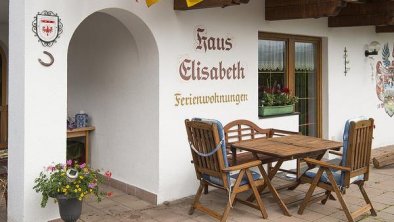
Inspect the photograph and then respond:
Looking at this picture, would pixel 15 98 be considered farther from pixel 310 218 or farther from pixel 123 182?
pixel 310 218

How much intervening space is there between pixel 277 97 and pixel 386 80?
3.51 meters

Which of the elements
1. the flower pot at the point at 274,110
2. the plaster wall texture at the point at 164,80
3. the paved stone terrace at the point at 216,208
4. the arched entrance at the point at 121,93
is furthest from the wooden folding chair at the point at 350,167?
the arched entrance at the point at 121,93

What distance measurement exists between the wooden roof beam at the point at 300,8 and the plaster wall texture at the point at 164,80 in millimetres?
168

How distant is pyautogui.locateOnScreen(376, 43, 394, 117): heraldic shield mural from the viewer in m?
8.61

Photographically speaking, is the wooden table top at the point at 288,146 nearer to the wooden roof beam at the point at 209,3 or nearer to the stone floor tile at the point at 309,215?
the stone floor tile at the point at 309,215

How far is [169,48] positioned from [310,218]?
245 centimetres

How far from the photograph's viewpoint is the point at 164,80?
505 cm

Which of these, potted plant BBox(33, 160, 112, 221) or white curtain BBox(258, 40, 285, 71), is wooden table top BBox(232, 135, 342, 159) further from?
potted plant BBox(33, 160, 112, 221)

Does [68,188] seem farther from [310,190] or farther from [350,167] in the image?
[350,167]

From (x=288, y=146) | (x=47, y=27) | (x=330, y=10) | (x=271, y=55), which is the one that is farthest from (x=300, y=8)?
(x=47, y=27)

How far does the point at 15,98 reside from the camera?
13.7 feet

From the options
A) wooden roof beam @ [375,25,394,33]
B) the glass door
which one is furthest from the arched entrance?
wooden roof beam @ [375,25,394,33]

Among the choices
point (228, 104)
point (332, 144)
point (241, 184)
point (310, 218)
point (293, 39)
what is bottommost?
point (310, 218)

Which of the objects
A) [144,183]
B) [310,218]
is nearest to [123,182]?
[144,183]
